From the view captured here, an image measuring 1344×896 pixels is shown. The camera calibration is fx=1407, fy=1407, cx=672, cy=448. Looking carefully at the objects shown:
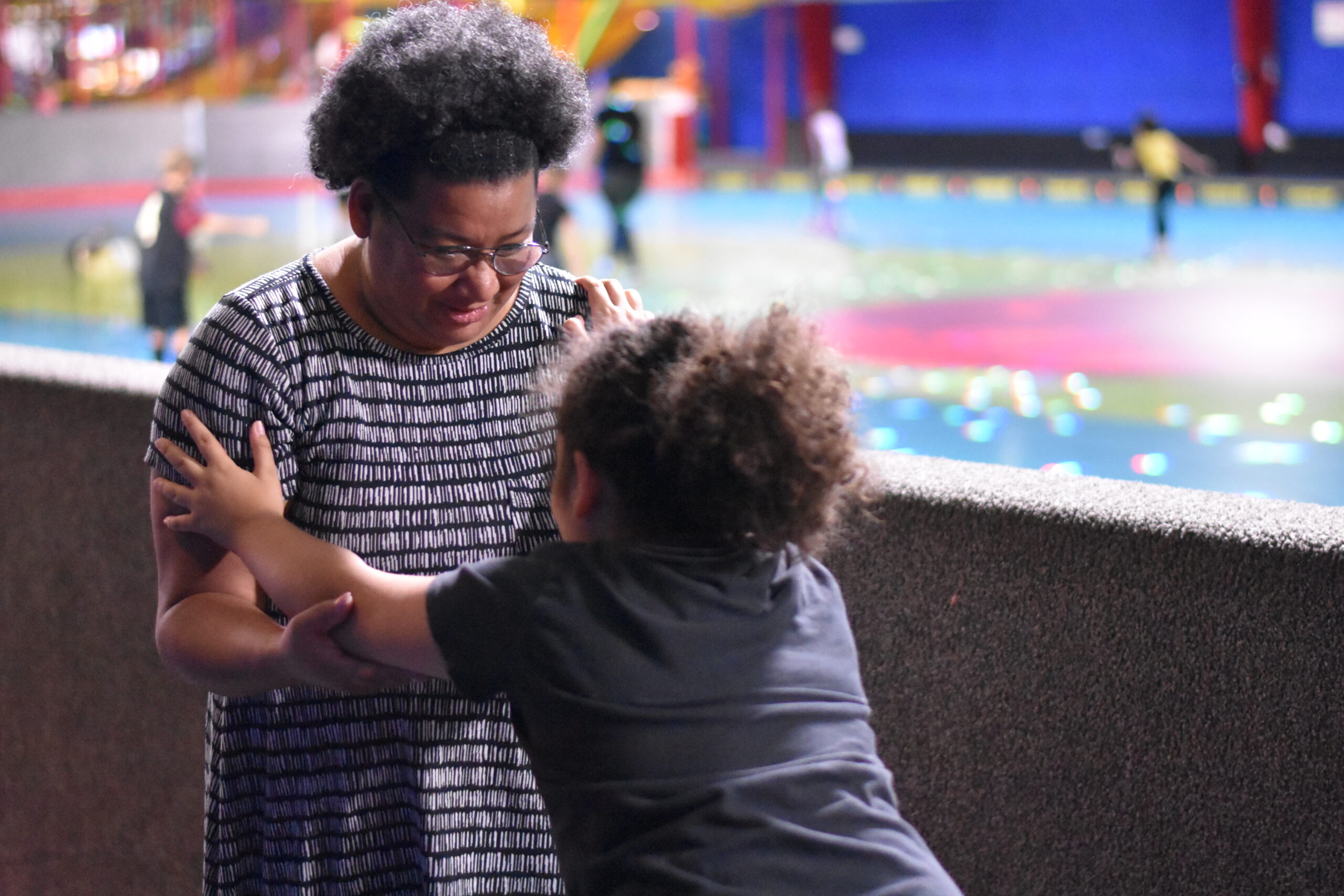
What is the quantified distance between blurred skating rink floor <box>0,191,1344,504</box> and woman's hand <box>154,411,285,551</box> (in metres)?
0.43

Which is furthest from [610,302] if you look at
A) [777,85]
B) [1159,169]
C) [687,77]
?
[777,85]

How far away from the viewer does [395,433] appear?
1.41m

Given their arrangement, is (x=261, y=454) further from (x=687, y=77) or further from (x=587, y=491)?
(x=687, y=77)

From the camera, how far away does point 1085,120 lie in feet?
73.5

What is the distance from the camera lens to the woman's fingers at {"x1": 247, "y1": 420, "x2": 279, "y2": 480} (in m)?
1.31

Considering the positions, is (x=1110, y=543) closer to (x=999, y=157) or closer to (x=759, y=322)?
(x=759, y=322)

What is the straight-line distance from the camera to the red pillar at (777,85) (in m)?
26.4

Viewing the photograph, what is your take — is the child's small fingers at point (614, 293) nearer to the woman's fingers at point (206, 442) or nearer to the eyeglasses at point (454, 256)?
the eyeglasses at point (454, 256)

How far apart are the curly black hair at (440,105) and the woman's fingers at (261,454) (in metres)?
0.28

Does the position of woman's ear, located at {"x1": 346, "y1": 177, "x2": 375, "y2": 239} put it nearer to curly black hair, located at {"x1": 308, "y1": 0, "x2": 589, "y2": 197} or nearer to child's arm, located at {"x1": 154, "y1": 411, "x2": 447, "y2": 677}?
curly black hair, located at {"x1": 308, "y1": 0, "x2": 589, "y2": 197}

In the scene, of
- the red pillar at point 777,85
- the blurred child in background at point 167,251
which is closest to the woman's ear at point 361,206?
the blurred child in background at point 167,251

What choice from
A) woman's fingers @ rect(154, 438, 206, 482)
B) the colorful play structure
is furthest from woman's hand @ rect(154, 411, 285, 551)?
the colorful play structure

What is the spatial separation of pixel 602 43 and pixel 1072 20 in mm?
9020

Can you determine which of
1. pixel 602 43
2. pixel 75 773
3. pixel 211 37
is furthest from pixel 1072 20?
pixel 75 773
